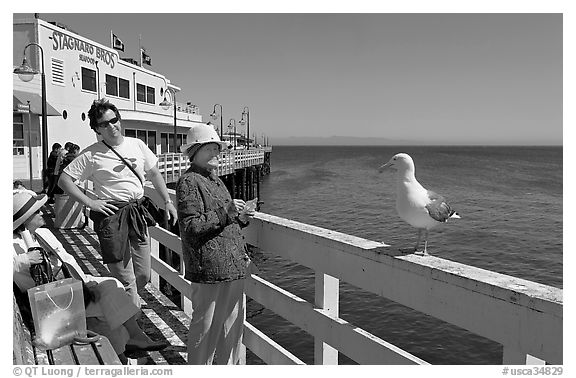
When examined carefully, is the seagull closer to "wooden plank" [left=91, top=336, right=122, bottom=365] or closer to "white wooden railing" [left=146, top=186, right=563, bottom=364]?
"white wooden railing" [left=146, top=186, right=563, bottom=364]

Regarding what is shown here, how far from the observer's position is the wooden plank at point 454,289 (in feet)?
5.56

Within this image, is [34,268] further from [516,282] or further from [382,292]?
[516,282]

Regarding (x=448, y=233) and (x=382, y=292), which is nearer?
(x=382, y=292)

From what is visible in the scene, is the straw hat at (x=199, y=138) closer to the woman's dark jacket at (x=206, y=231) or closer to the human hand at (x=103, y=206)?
the woman's dark jacket at (x=206, y=231)

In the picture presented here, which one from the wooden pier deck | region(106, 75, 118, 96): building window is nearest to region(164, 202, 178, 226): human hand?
the wooden pier deck

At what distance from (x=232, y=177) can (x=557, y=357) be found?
3247cm

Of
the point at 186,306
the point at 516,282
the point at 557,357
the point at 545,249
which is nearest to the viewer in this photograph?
the point at 557,357

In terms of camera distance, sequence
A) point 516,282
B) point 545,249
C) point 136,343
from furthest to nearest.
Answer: point 545,249 → point 136,343 → point 516,282

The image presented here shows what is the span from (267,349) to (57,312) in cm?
131

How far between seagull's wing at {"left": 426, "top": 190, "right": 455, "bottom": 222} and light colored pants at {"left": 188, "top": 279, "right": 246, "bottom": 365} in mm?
1223

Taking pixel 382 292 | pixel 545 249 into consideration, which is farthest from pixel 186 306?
pixel 545 249

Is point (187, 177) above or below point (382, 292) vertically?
above

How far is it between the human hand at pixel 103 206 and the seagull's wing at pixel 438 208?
2186mm

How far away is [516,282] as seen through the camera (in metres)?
1.84
